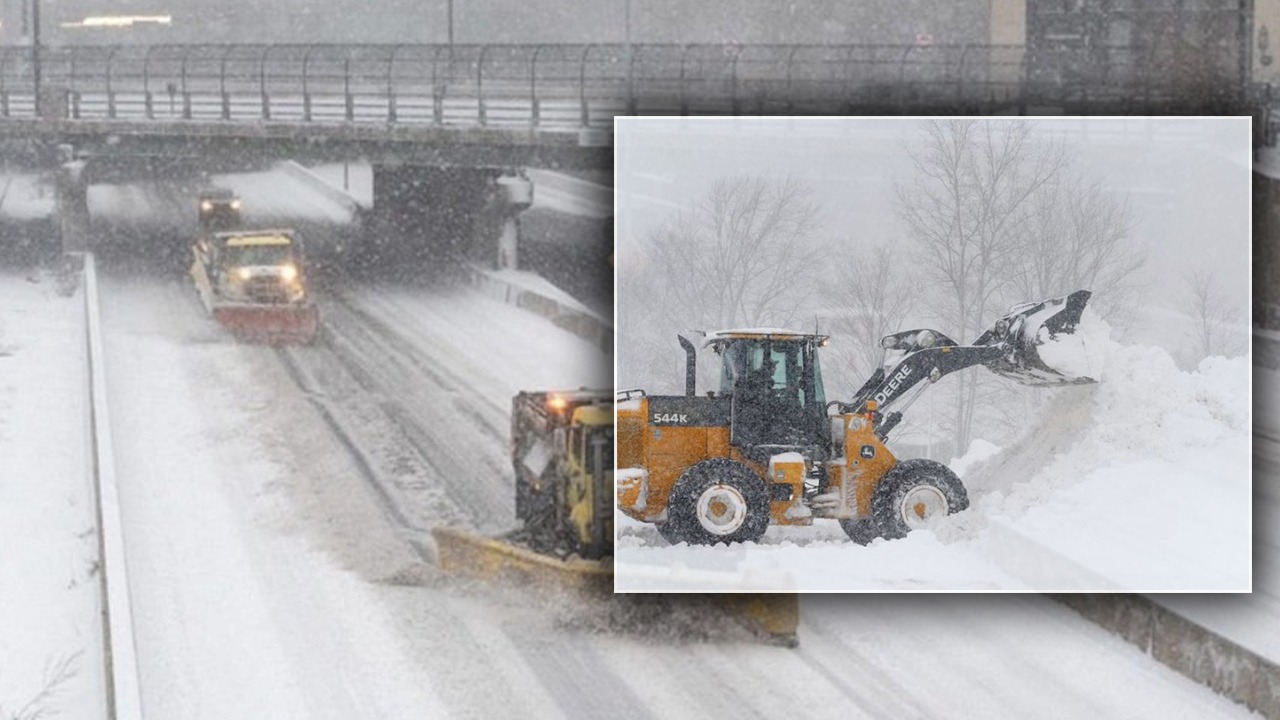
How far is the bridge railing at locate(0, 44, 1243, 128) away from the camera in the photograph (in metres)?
13.8

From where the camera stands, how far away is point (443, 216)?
107ft

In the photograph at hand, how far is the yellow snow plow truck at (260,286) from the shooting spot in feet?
87.7

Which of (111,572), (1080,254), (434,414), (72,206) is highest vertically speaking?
(72,206)

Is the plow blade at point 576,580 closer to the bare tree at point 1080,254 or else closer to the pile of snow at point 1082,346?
the pile of snow at point 1082,346

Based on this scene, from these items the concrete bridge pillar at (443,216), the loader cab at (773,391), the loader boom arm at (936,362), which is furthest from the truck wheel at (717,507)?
the concrete bridge pillar at (443,216)

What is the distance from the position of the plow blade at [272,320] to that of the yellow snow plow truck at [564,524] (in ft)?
31.7

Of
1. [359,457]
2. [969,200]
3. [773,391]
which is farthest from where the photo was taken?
[359,457]

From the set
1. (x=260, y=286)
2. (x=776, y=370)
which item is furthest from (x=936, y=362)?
(x=260, y=286)

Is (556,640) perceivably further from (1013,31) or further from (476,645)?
(1013,31)

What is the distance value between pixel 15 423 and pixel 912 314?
13195 millimetres

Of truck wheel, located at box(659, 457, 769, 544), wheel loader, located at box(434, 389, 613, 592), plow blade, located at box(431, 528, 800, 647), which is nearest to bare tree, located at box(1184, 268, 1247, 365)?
truck wheel, located at box(659, 457, 769, 544)

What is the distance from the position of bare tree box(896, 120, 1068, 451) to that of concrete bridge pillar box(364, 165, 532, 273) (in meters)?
17.1

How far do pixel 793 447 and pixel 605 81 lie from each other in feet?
61.3

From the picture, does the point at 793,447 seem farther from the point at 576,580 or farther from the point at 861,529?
the point at 576,580
